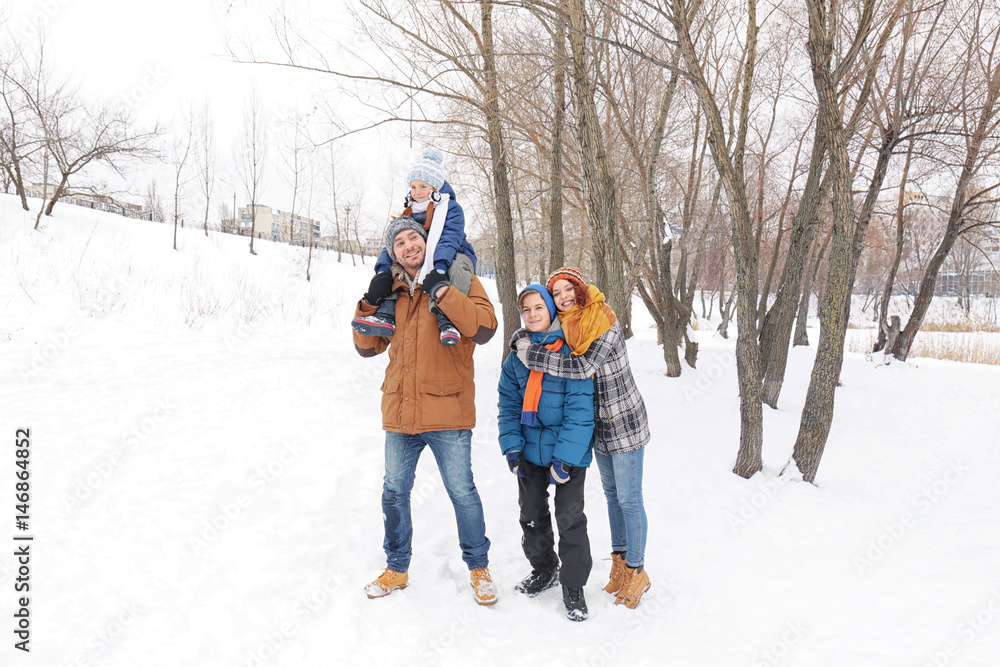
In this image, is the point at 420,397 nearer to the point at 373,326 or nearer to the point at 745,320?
the point at 373,326

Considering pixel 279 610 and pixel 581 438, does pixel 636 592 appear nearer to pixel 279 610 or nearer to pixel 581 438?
pixel 581 438

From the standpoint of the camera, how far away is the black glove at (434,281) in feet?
7.84

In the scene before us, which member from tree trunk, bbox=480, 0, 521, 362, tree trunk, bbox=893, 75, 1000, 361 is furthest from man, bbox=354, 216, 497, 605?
tree trunk, bbox=893, 75, 1000, 361

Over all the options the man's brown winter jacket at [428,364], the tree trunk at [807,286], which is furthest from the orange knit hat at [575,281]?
the tree trunk at [807,286]

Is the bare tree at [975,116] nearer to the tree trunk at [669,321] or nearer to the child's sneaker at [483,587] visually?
the tree trunk at [669,321]

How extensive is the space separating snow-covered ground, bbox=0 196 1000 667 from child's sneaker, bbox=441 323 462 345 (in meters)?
1.40

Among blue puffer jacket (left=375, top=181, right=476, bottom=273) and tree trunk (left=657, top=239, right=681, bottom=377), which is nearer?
blue puffer jacket (left=375, top=181, right=476, bottom=273)

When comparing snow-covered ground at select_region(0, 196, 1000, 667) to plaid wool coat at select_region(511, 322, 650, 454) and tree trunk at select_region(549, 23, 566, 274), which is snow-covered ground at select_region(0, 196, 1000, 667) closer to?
plaid wool coat at select_region(511, 322, 650, 454)

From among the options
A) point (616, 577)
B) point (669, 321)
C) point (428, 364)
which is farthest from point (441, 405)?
point (669, 321)

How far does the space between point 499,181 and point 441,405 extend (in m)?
4.53

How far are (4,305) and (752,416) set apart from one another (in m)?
8.00

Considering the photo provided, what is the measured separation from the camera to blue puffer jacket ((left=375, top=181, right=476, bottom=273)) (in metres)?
2.52

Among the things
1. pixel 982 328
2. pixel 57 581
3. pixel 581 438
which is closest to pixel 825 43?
pixel 581 438

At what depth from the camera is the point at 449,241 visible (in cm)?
259
